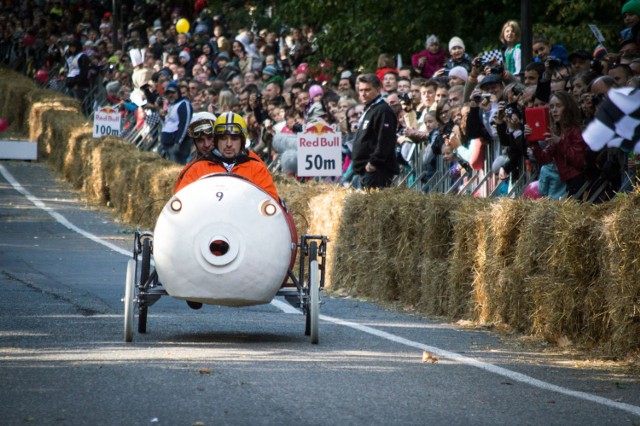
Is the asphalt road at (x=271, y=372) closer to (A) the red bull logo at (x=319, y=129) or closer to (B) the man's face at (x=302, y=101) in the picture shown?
(A) the red bull logo at (x=319, y=129)

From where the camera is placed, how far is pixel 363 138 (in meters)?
17.9

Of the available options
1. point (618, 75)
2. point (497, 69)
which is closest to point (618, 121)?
point (618, 75)

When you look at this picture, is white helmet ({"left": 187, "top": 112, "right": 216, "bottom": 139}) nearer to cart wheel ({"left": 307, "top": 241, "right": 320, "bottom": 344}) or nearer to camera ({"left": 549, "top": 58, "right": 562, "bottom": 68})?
cart wheel ({"left": 307, "top": 241, "right": 320, "bottom": 344})

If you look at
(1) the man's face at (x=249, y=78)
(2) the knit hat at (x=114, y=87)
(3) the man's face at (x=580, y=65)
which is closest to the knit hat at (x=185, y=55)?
(2) the knit hat at (x=114, y=87)

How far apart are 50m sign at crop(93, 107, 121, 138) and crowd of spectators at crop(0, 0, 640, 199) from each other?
33.2 inches

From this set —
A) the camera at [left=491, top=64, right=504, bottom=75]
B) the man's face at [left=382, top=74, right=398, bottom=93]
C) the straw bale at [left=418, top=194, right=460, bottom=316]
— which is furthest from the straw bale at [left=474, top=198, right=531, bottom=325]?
the man's face at [left=382, top=74, right=398, bottom=93]

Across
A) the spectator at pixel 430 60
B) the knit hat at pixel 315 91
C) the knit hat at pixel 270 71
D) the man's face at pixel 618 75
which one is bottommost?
the man's face at pixel 618 75

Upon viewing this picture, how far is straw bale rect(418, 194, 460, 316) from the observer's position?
14.6 meters

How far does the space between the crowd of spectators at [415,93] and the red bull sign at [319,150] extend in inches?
36.8

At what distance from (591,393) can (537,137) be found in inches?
224

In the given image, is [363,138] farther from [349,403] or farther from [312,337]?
[349,403]

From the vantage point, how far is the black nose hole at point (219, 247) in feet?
36.9

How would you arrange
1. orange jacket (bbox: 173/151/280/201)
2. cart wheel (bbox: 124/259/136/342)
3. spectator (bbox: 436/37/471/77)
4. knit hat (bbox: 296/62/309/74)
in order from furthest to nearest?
knit hat (bbox: 296/62/309/74)
spectator (bbox: 436/37/471/77)
orange jacket (bbox: 173/151/280/201)
cart wheel (bbox: 124/259/136/342)

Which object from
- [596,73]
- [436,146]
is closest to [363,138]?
[436,146]
